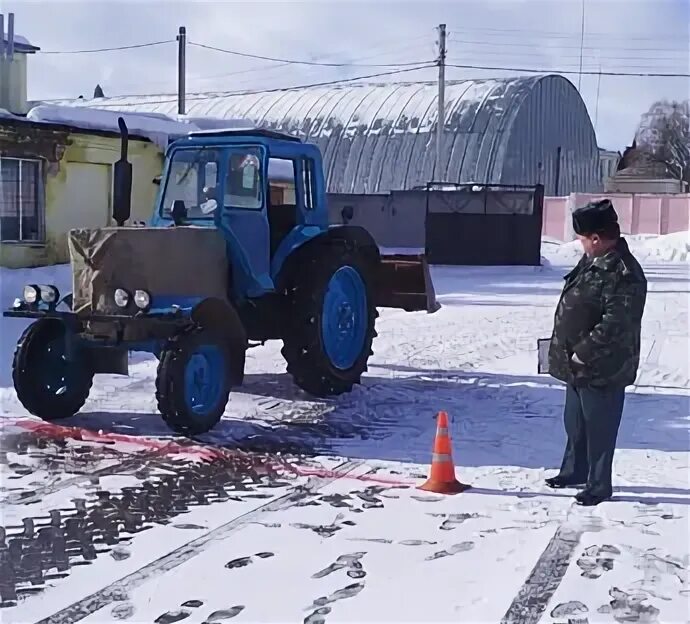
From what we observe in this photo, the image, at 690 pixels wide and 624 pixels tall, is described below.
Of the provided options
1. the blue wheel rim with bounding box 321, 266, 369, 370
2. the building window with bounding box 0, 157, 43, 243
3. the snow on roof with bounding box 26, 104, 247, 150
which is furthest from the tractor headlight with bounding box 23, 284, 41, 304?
the building window with bounding box 0, 157, 43, 243

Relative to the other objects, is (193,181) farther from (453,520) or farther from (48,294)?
(453,520)

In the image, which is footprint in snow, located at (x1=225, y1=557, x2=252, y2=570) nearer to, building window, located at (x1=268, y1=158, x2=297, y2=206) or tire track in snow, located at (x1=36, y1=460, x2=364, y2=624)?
tire track in snow, located at (x1=36, y1=460, x2=364, y2=624)

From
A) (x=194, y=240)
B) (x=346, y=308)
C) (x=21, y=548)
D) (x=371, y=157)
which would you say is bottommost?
(x=21, y=548)

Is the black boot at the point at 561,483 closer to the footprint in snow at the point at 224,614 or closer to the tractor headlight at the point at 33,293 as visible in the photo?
the footprint in snow at the point at 224,614

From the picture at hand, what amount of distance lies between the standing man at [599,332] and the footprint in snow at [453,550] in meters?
1.02

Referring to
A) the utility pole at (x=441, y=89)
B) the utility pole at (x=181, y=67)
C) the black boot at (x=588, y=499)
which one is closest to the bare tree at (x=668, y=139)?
the utility pole at (x=441, y=89)

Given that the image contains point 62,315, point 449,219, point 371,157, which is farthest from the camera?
point 371,157

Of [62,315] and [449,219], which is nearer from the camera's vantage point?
[62,315]

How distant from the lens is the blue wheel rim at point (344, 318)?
8727 mm

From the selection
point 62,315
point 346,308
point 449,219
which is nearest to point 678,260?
point 449,219

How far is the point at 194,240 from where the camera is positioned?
25.1 ft

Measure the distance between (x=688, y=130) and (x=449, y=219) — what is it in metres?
45.1

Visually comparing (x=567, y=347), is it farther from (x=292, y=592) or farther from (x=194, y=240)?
(x=194, y=240)

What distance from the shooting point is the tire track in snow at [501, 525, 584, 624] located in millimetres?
4281
